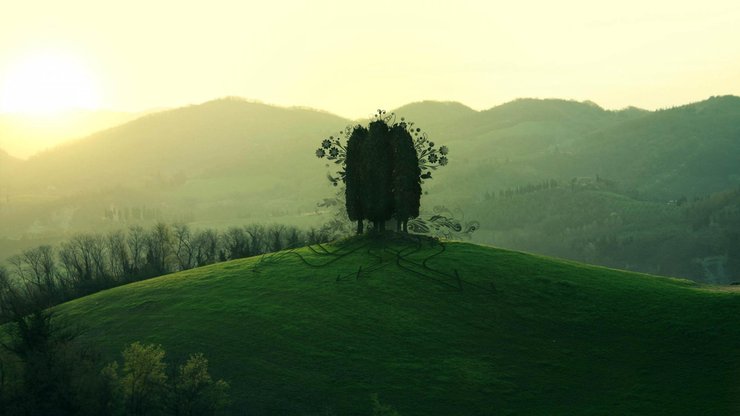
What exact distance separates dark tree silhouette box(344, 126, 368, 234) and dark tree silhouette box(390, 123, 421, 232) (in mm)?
3150

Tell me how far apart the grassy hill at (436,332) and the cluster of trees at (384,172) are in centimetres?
330

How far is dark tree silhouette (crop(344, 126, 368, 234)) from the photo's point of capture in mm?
67625

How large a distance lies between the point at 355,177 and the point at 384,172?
3.31m

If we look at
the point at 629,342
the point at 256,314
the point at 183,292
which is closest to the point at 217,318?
the point at 256,314

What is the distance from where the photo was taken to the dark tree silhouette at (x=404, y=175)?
66250 millimetres

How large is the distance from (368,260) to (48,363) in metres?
30.5

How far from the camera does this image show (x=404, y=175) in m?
66.2

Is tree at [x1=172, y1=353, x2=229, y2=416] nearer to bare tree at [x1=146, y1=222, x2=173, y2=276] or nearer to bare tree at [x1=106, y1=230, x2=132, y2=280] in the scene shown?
bare tree at [x1=106, y1=230, x2=132, y2=280]

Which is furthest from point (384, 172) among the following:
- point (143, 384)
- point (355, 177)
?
point (143, 384)

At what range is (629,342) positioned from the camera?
4900 cm

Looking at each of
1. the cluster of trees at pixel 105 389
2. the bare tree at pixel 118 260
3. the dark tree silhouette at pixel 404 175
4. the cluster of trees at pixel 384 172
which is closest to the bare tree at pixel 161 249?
the bare tree at pixel 118 260

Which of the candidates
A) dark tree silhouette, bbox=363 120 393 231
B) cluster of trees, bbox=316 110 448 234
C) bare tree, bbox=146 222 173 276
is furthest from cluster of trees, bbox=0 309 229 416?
bare tree, bbox=146 222 173 276

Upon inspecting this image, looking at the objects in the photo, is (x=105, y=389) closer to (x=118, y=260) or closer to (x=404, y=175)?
(x=404, y=175)

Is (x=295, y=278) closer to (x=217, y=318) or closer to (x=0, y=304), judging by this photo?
(x=217, y=318)
